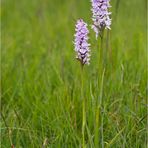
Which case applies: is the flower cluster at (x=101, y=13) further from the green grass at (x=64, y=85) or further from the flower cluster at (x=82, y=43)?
the green grass at (x=64, y=85)

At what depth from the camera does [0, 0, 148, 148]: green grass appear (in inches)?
93.7

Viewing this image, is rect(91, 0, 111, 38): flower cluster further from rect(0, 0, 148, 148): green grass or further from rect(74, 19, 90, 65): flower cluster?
rect(0, 0, 148, 148): green grass

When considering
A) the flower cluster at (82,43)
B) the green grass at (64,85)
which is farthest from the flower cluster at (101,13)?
the green grass at (64,85)

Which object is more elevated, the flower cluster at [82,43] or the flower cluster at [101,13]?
the flower cluster at [101,13]

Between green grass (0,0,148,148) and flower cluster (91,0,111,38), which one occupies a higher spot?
flower cluster (91,0,111,38)

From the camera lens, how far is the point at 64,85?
2.79m

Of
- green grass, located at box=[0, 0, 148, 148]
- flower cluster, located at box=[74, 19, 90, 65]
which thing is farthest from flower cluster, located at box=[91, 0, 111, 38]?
green grass, located at box=[0, 0, 148, 148]

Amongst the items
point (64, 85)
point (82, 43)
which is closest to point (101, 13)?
point (82, 43)

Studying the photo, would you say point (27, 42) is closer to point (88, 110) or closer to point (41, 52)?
point (41, 52)

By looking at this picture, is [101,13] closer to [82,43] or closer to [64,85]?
[82,43]

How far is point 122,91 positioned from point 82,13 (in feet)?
8.81

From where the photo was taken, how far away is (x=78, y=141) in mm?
2328

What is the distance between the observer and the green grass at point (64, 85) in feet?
7.81

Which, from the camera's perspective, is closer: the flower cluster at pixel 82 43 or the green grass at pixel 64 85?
the flower cluster at pixel 82 43
